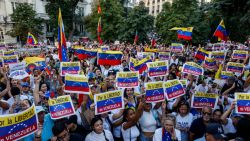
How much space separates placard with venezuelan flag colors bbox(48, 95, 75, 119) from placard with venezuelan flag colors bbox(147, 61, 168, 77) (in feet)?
9.44

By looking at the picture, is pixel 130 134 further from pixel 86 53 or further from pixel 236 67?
pixel 86 53

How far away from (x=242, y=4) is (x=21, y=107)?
962 cm

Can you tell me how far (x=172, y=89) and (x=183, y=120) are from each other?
0.81 meters

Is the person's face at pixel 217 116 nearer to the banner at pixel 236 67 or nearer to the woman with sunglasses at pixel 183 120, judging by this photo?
the woman with sunglasses at pixel 183 120

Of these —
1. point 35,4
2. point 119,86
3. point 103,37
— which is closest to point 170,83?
point 119,86

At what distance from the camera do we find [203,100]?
17.9 ft

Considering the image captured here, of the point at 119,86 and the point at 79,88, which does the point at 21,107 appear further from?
the point at 119,86

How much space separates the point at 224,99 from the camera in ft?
20.2

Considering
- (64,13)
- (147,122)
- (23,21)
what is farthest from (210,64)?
(64,13)

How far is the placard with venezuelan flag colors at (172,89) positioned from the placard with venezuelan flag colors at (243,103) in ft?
4.06

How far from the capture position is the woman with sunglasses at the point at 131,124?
441 cm

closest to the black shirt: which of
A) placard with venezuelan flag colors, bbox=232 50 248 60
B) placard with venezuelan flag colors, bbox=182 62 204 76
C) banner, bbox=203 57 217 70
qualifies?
placard with venezuelan flag colors, bbox=182 62 204 76

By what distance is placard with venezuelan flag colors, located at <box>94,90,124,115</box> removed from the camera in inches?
183

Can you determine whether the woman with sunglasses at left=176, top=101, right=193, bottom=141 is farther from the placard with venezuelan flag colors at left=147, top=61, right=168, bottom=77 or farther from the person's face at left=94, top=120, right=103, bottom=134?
the placard with venezuelan flag colors at left=147, top=61, right=168, bottom=77
